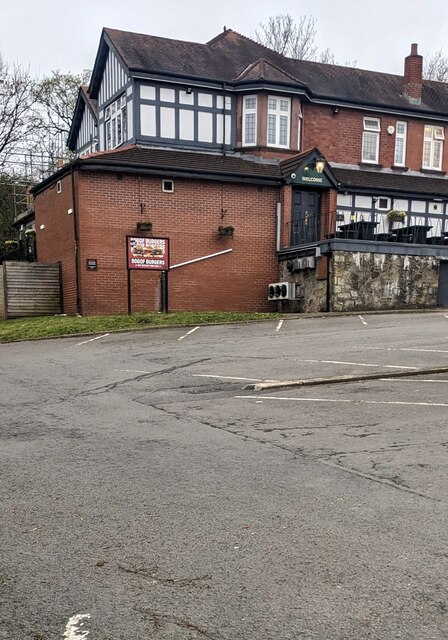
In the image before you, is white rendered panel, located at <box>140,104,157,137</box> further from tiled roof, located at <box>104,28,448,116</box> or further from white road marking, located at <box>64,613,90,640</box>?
white road marking, located at <box>64,613,90,640</box>

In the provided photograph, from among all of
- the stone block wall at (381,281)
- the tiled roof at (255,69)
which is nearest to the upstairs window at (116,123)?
the tiled roof at (255,69)

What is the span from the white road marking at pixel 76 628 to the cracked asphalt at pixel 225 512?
10mm

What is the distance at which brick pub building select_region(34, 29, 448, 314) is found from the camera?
21.3 m

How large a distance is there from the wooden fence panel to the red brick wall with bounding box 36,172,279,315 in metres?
1.02

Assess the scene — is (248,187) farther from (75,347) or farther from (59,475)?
(59,475)

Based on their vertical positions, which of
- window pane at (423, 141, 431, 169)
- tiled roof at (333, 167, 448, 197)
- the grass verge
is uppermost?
window pane at (423, 141, 431, 169)

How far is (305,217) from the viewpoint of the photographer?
2452cm

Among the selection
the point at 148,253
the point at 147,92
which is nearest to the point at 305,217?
the point at 148,253

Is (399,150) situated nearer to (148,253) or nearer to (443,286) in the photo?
(443,286)

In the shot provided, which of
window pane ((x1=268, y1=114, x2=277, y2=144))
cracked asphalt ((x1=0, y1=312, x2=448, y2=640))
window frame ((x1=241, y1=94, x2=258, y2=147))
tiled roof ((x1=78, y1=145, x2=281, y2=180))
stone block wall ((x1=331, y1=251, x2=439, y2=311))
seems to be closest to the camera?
cracked asphalt ((x1=0, y1=312, x2=448, y2=640))

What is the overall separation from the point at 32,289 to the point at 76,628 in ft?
71.5

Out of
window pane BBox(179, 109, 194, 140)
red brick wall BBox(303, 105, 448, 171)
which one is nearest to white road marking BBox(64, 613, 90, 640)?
window pane BBox(179, 109, 194, 140)

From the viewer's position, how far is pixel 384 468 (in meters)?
4.99

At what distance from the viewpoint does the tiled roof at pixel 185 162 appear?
21.5 metres
